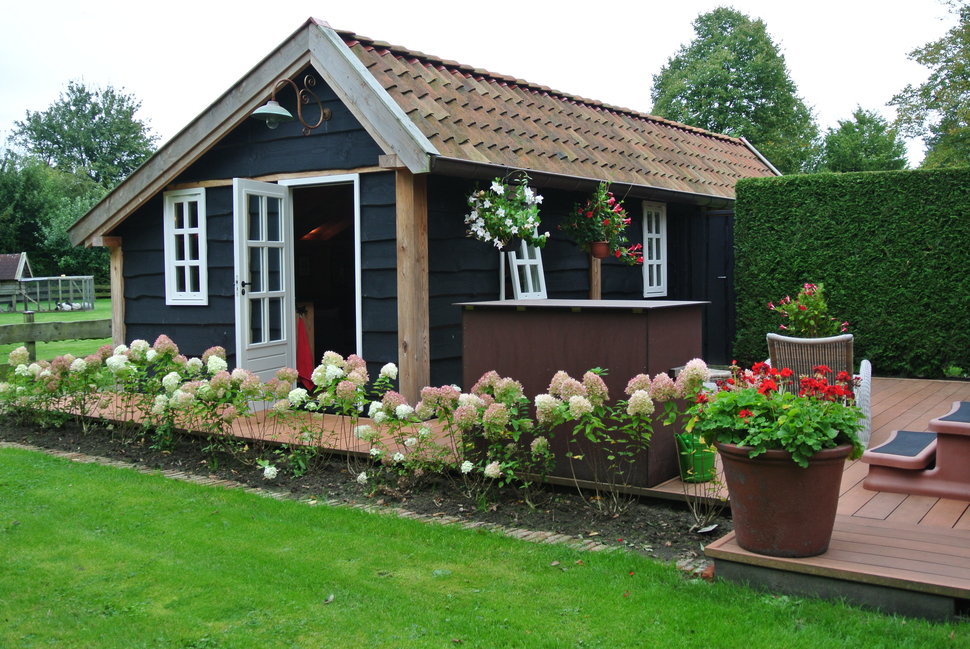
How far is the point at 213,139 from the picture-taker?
7.93 metres

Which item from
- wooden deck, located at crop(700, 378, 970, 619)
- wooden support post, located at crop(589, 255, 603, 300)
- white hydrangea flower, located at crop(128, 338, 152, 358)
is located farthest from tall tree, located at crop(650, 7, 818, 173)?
wooden deck, located at crop(700, 378, 970, 619)

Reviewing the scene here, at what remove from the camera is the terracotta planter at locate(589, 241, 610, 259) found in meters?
8.46

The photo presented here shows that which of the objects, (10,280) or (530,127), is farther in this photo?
(10,280)

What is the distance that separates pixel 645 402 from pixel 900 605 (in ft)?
5.01

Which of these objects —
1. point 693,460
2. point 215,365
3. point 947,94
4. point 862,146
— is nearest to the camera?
point 693,460

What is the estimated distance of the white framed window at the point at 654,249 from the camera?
10328 millimetres

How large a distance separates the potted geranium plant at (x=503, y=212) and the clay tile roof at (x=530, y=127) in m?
0.25

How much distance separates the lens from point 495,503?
508cm

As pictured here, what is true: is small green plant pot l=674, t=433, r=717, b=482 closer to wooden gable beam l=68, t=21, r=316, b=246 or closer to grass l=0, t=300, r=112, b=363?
wooden gable beam l=68, t=21, r=316, b=246

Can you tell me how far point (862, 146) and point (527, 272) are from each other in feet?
104

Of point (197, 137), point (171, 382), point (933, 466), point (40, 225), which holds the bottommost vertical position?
point (933, 466)

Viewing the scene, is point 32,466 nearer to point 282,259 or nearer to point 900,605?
point 282,259

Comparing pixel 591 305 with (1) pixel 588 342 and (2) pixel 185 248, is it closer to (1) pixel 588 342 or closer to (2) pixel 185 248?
(1) pixel 588 342

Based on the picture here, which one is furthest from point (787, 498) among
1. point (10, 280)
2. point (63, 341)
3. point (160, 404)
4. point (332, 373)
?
point (10, 280)
